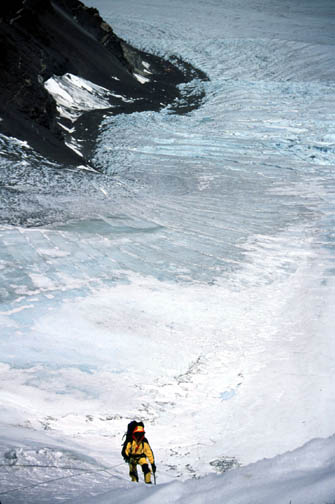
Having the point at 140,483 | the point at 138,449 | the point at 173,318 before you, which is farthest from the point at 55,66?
the point at 138,449

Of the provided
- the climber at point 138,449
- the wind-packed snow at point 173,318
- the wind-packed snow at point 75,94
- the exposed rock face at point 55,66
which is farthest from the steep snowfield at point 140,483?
the wind-packed snow at point 75,94

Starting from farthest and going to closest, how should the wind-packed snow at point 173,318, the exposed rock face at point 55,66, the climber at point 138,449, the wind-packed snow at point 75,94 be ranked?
the wind-packed snow at point 75,94 → the exposed rock face at point 55,66 → the wind-packed snow at point 173,318 → the climber at point 138,449

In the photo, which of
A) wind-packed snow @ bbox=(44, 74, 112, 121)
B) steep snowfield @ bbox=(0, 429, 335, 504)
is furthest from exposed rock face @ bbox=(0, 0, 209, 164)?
steep snowfield @ bbox=(0, 429, 335, 504)

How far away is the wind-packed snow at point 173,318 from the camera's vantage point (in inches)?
135

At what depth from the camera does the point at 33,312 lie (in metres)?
5.31

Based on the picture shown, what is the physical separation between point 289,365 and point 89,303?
6.41ft

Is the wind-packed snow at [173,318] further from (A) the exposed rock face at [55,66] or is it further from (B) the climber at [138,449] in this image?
(A) the exposed rock face at [55,66]

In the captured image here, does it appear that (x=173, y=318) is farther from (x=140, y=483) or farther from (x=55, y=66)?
(x=55, y=66)

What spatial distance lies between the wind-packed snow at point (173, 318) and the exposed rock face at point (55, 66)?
953 mm

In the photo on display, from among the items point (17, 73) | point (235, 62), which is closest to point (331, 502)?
point (17, 73)

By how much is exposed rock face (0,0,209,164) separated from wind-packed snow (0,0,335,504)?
953mm

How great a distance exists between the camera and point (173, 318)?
5.61 metres

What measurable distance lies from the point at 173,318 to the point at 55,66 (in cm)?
976

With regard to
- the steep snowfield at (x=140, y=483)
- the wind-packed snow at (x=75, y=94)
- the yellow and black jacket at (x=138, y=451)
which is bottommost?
the steep snowfield at (x=140, y=483)
